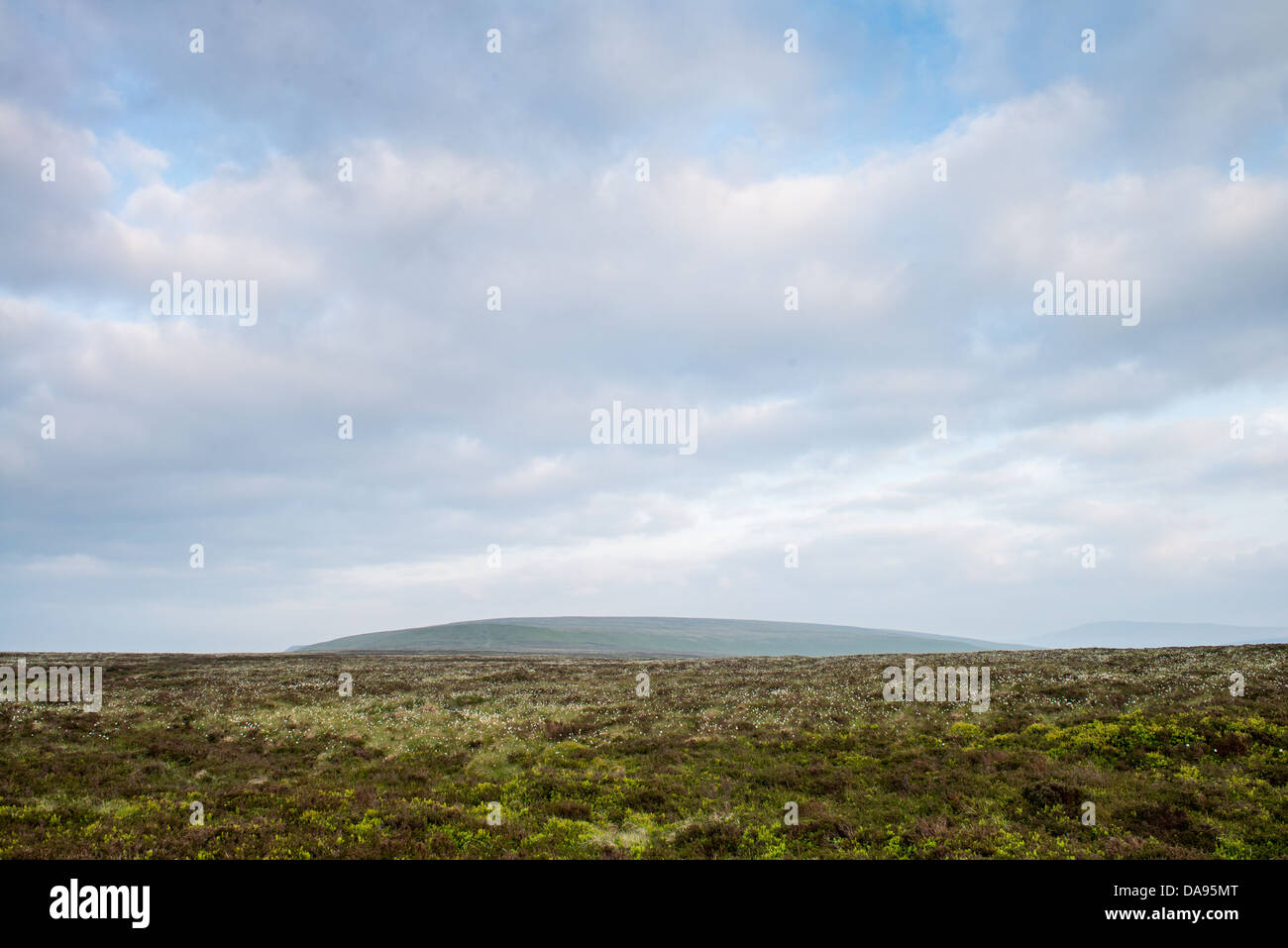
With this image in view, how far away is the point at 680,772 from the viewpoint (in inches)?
867

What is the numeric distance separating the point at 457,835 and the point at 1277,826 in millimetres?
20475

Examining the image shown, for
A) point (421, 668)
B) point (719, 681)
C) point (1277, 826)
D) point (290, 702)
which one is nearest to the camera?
point (1277, 826)

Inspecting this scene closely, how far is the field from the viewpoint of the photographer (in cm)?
1545

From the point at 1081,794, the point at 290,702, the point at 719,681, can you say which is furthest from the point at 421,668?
the point at 1081,794

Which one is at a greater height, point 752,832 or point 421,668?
point 752,832

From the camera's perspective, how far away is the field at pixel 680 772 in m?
15.4
